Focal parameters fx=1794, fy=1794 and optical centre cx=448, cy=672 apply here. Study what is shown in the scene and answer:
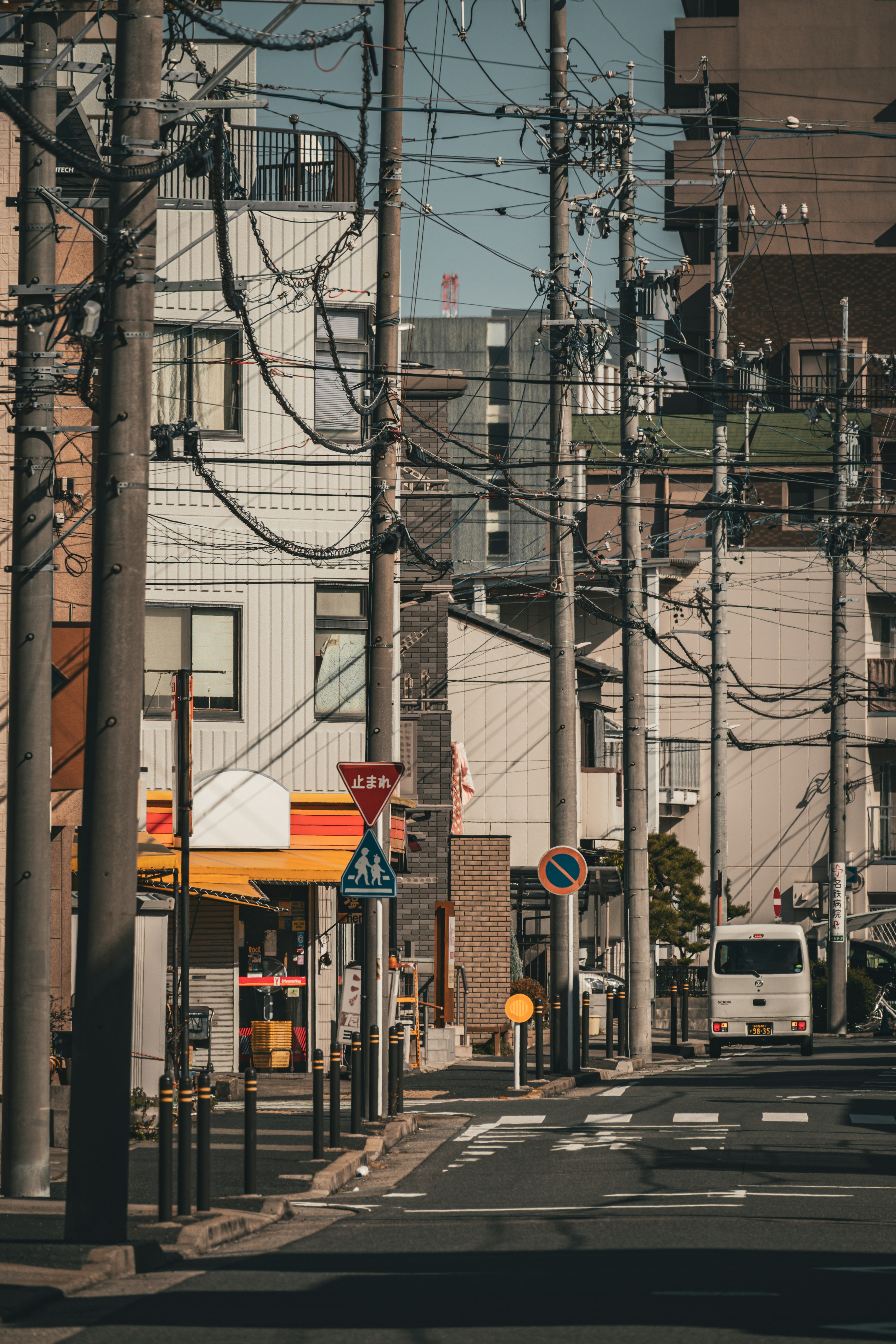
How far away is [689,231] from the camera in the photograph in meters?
69.6

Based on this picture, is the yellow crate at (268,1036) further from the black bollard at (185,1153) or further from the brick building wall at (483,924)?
the black bollard at (185,1153)

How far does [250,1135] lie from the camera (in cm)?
1284

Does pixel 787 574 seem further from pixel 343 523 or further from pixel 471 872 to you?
pixel 343 523

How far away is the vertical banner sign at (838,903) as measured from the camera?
43000 mm

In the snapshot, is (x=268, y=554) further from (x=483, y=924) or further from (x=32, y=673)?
(x=32, y=673)

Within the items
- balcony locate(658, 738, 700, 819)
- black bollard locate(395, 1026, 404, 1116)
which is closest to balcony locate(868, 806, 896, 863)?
balcony locate(658, 738, 700, 819)

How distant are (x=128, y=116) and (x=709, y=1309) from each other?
24.6 ft

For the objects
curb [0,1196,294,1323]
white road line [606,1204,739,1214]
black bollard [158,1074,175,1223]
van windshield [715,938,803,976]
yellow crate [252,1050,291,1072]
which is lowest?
yellow crate [252,1050,291,1072]

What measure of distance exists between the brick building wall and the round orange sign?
11484 millimetres

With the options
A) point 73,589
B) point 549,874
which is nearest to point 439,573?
point 549,874

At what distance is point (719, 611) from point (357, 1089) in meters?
23.6

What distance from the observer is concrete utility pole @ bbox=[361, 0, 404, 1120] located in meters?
18.3

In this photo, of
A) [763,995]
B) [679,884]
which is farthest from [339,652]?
[679,884]

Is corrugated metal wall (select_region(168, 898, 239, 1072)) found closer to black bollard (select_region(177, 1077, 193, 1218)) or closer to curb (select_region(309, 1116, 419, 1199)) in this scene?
curb (select_region(309, 1116, 419, 1199))
